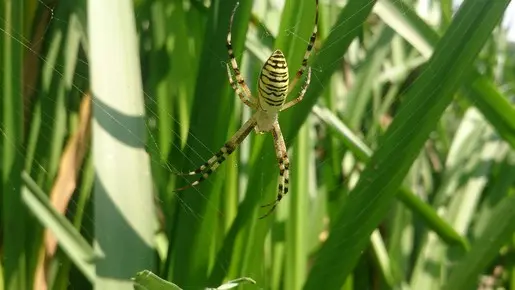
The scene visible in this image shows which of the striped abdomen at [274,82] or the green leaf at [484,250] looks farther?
the green leaf at [484,250]

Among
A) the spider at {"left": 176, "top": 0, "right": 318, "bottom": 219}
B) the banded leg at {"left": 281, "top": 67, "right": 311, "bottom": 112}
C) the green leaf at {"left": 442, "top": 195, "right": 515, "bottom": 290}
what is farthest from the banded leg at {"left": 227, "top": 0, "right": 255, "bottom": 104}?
the green leaf at {"left": 442, "top": 195, "right": 515, "bottom": 290}

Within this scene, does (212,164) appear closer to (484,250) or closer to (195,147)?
(195,147)

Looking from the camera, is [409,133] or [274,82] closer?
[409,133]

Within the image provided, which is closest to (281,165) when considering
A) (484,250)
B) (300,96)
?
(300,96)

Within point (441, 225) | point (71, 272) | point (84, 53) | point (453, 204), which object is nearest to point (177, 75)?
point (84, 53)

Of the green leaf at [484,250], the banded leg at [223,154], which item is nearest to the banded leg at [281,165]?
the banded leg at [223,154]

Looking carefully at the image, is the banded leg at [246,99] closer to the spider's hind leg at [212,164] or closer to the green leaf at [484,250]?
the spider's hind leg at [212,164]
